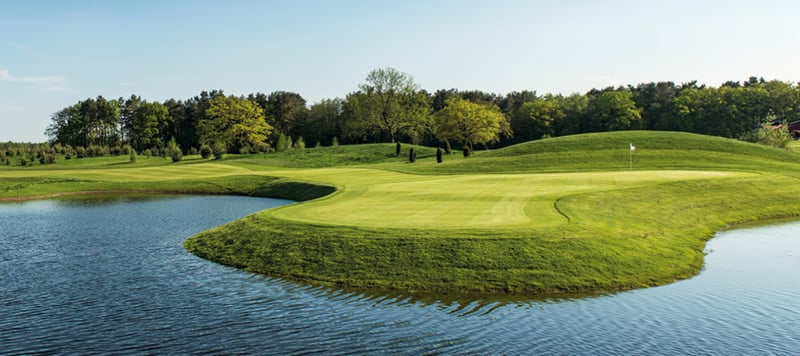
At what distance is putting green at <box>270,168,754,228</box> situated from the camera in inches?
904

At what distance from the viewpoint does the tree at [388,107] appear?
102 meters

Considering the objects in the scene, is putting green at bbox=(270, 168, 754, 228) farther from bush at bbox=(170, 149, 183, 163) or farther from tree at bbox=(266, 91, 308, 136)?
tree at bbox=(266, 91, 308, 136)

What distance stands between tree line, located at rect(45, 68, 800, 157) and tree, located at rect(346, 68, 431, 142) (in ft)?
0.59

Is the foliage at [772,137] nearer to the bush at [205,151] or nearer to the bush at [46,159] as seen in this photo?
the bush at [205,151]

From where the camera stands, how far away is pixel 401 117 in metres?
103

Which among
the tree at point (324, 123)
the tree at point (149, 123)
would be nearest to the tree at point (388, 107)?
the tree at point (324, 123)

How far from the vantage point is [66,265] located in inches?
813

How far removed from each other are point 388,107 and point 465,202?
247ft

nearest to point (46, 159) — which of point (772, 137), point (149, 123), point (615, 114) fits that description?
point (149, 123)

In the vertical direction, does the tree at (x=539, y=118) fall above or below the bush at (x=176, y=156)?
above

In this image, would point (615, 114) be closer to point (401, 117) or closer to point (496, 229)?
point (401, 117)

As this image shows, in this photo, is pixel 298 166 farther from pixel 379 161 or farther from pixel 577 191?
pixel 577 191

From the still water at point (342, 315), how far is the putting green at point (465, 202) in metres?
5.83

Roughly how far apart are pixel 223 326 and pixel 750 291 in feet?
48.5
